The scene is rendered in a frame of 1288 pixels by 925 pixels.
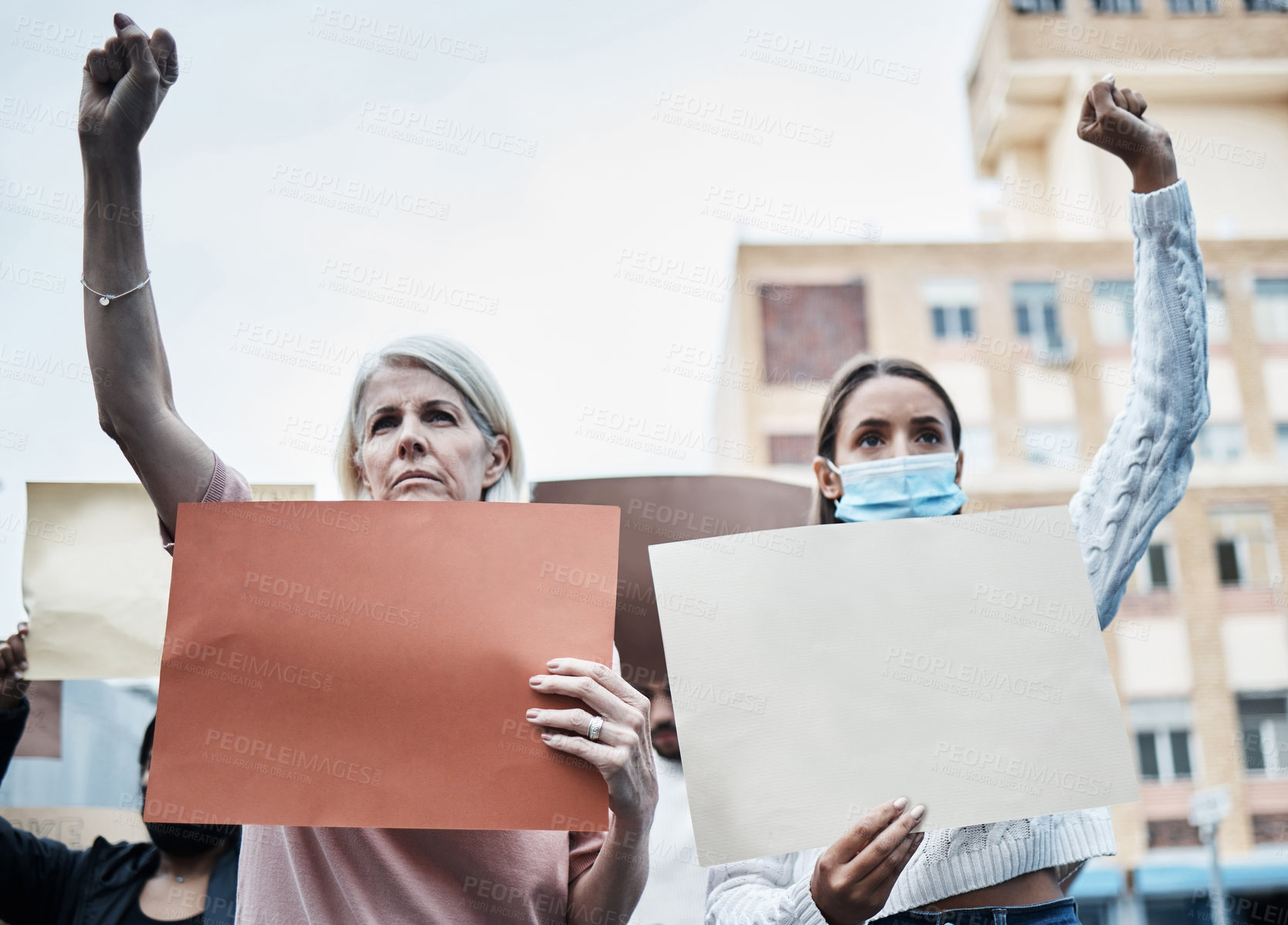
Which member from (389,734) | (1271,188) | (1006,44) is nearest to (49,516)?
(389,734)

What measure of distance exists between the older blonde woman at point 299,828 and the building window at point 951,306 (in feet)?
63.4

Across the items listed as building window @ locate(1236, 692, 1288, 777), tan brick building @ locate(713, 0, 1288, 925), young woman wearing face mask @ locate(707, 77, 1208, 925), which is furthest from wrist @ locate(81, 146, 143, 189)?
building window @ locate(1236, 692, 1288, 777)

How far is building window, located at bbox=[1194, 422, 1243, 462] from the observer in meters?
19.4

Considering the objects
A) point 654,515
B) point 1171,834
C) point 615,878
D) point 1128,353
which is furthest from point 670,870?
point 1128,353

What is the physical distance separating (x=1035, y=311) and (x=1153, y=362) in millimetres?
19648

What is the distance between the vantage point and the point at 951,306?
66.1 feet

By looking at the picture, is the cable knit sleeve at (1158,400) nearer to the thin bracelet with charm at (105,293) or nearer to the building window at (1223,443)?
the thin bracelet with charm at (105,293)

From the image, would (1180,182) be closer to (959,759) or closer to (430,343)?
(959,759)

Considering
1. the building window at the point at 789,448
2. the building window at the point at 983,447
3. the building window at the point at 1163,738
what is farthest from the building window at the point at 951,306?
the building window at the point at 1163,738

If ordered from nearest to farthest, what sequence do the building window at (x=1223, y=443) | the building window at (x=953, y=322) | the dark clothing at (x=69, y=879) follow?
1. the dark clothing at (x=69, y=879)
2. the building window at (x=1223, y=443)
3. the building window at (x=953, y=322)

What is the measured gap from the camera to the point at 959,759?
157 centimetres

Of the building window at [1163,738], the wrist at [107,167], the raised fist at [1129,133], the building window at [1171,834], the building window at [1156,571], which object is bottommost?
the building window at [1171,834]

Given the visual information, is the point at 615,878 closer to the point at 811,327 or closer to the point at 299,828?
the point at 299,828

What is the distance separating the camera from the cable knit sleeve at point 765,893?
167 cm
